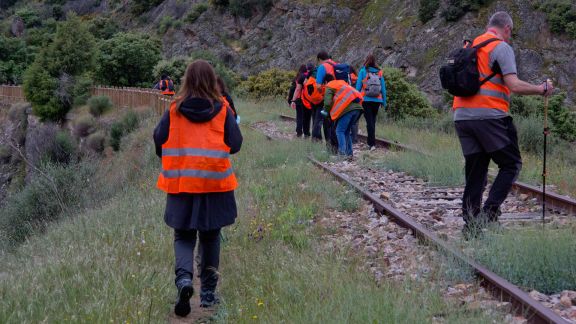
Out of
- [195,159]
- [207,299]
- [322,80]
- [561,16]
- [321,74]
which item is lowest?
[207,299]

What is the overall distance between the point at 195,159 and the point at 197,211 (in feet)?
1.31

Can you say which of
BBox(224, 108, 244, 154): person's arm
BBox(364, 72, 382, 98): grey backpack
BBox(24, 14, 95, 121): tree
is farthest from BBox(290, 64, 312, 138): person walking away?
BBox(24, 14, 95, 121): tree

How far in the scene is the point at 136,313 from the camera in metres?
4.73

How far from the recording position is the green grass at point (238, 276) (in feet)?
14.1

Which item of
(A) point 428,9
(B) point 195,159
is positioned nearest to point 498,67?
(B) point 195,159

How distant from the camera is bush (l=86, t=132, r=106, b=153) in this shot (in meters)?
30.2

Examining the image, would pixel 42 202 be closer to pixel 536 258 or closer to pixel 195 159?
pixel 195 159

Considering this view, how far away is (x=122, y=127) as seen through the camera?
29.2 meters

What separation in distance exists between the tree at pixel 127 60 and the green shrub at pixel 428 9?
17.2 metres

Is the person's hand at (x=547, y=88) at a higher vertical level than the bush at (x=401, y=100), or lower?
higher

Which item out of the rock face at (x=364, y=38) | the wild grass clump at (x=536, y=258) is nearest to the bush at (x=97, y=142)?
the rock face at (x=364, y=38)

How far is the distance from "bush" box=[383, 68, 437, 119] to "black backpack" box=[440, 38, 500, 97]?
1760 centimetres

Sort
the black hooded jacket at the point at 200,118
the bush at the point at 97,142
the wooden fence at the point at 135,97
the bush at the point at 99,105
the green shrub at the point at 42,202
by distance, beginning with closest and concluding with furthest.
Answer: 1. the black hooded jacket at the point at 200,118
2. the green shrub at the point at 42,202
3. the wooden fence at the point at 135,97
4. the bush at the point at 97,142
5. the bush at the point at 99,105

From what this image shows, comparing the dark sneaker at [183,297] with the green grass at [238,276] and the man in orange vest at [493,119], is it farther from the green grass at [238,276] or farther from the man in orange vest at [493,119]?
the man in orange vest at [493,119]
